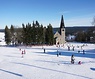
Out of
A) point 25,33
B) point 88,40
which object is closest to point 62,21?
point 88,40

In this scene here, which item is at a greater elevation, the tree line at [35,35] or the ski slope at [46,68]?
the tree line at [35,35]

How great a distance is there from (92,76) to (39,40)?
47.7 metres

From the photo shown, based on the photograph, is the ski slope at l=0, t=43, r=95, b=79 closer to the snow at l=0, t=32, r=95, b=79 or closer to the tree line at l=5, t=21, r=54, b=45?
the snow at l=0, t=32, r=95, b=79

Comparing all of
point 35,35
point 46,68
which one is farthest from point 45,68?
point 35,35

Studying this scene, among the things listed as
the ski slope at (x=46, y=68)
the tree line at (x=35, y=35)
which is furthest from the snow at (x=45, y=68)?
the tree line at (x=35, y=35)

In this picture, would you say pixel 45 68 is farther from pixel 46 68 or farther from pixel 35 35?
pixel 35 35

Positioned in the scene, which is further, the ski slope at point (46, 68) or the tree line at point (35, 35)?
the tree line at point (35, 35)

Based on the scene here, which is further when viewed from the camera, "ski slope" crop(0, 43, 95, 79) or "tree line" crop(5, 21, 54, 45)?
"tree line" crop(5, 21, 54, 45)

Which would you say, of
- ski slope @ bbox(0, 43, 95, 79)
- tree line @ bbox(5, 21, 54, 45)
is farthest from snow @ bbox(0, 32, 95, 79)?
tree line @ bbox(5, 21, 54, 45)

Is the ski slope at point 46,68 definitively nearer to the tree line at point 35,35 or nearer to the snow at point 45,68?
the snow at point 45,68

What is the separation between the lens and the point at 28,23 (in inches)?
2628

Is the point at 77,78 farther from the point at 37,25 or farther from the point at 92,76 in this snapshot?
the point at 37,25

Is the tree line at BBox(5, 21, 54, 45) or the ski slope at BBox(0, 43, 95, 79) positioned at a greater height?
the tree line at BBox(5, 21, 54, 45)

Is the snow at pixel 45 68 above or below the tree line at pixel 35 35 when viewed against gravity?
below
